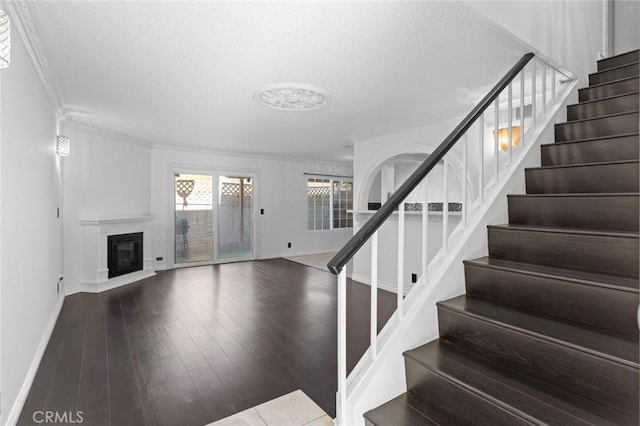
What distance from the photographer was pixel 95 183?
4.64 metres

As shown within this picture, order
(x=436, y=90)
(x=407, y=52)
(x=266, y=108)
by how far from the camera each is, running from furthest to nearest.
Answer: (x=266, y=108) < (x=436, y=90) < (x=407, y=52)

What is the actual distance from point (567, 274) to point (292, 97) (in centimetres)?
277

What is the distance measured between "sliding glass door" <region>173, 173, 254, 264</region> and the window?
1646 mm

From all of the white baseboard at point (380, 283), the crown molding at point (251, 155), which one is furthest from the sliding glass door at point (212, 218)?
the white baseboard at point (380, 283)

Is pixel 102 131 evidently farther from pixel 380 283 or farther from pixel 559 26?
pixel 559 26

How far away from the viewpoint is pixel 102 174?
4.75 metres

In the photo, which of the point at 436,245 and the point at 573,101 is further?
the point at 436,245

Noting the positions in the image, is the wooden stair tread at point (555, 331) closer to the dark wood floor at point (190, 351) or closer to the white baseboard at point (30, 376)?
the dark wood floor at point (190, 351)

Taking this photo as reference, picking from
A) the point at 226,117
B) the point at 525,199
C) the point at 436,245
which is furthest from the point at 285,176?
the point at 525,199

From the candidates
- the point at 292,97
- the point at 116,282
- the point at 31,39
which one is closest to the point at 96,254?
the point at 116,282

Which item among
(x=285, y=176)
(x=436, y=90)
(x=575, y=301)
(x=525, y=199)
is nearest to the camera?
(x=575, y=301)

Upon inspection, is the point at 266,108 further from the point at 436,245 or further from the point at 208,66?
the point at 436,245

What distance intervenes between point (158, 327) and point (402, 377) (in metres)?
2.62

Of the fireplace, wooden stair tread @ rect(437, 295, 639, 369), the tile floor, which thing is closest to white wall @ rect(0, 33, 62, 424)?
the tile floor
